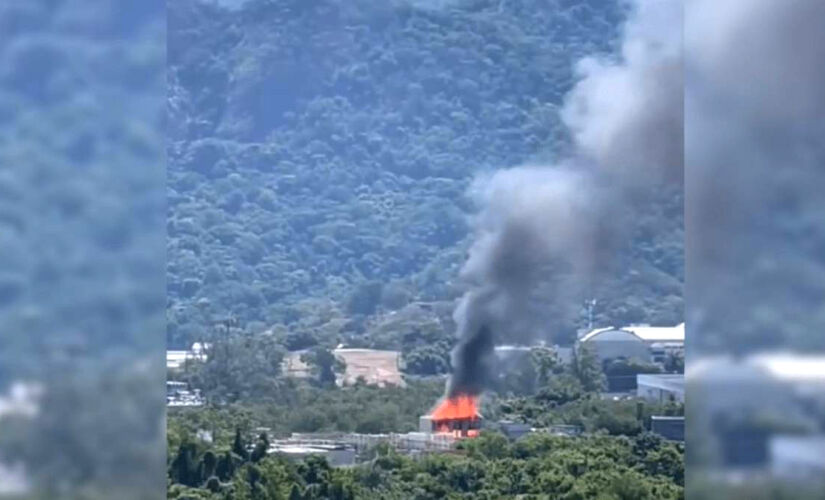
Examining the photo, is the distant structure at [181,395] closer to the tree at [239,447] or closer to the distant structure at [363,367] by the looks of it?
the tree at [239,447]

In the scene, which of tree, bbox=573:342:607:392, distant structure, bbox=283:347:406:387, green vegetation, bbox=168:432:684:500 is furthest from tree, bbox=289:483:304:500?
tree, bbox=573:342:607:392

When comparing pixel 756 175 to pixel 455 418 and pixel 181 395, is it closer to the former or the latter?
pixel 455 418

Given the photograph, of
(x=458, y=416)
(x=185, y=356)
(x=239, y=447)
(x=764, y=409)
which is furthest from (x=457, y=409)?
(x=764, y=409)

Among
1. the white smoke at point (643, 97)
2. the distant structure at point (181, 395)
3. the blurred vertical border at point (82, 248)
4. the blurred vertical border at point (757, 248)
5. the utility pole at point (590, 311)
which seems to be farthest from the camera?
the distant structure at point (181, 395)

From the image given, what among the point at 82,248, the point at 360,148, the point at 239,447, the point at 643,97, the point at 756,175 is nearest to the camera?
the point at 756,175

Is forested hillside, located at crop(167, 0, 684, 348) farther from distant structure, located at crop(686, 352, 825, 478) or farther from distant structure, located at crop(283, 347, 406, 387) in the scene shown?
distant structure, located at crop(686, 352, 825, 478)

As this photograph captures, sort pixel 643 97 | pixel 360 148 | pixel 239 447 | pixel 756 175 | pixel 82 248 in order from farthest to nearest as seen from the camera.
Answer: pixel 239 447, pixel 360 148, pixel 643 97, pixel 82 248, pixel 756 175

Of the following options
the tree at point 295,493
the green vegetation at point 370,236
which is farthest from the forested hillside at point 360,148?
the tree at point 295,493
